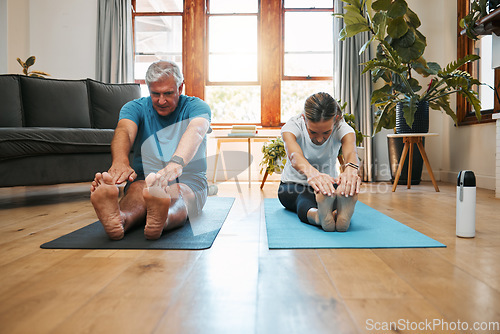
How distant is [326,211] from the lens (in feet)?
5.08

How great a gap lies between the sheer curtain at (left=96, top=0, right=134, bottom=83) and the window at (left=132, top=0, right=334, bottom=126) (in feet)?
0.79

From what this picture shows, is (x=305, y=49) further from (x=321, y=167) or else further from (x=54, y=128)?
(x=54, y=128)

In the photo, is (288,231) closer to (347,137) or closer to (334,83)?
(347,137)

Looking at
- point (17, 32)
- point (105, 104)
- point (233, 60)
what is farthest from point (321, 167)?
point (17, 32)

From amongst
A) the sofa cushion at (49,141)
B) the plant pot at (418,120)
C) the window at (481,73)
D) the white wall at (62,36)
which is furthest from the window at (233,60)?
the window at (481,73)

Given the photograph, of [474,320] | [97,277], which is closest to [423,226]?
[474,320]

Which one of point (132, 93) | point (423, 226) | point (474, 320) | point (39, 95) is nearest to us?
point (474, 320)

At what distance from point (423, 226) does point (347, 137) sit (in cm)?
58

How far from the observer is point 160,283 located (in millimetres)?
985

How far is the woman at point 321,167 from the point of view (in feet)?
4.90

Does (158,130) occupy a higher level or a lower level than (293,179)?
higher

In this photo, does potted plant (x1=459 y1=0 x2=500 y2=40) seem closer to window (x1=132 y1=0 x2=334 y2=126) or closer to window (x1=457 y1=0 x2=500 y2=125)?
window (x1=457 y1=0 x2=500 y2=125)

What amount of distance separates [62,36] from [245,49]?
242 cm

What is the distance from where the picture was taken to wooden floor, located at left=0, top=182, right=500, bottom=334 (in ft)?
2.46
